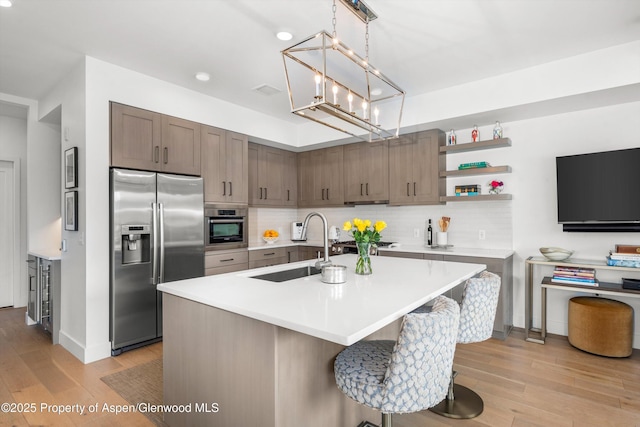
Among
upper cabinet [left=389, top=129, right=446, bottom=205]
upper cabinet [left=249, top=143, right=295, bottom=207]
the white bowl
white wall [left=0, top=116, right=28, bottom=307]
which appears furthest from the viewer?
upper cabinet [left=249, top=143, right=295, bottom=207]

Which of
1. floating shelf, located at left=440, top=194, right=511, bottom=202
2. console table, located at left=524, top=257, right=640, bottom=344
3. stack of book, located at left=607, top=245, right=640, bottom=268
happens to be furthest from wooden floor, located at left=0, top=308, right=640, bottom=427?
floating shelf, located at left=440, top=194, right=511, bottom=202

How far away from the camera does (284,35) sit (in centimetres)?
274

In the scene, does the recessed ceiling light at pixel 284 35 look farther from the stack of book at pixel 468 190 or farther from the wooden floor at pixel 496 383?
the wooden floor at pixel 496 383

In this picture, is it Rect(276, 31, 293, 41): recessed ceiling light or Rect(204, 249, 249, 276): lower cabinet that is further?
Rect(204, 249, 249, 276): lower cabinet

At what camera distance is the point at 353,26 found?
8.64ft

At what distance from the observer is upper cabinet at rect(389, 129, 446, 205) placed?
4234mm

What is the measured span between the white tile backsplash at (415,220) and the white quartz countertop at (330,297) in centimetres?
179

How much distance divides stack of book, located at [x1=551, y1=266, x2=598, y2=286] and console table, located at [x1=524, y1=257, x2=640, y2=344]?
43mm

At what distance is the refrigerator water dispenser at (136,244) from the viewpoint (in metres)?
3.31

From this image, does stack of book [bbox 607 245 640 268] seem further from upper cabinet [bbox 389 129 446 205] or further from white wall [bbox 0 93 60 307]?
white wall [bbox 0 93 60 307]

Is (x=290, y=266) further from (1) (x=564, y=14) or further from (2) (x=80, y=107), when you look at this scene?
(1) (x=564, y=14)

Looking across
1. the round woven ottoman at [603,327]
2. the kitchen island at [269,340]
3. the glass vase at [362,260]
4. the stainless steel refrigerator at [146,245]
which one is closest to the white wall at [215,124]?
the stainless steel refrigerator at [146,245]

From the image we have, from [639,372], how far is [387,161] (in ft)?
10.5

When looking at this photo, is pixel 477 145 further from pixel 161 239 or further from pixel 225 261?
pixel 161 239
